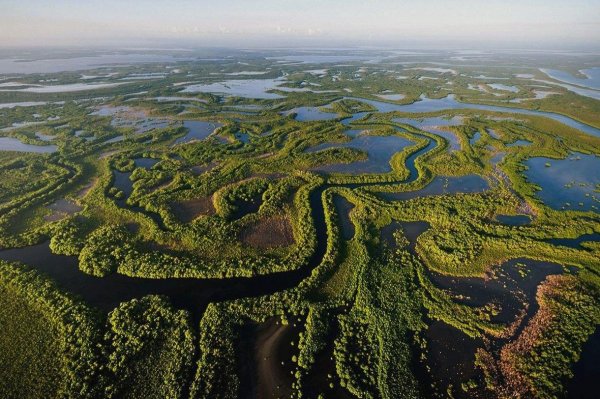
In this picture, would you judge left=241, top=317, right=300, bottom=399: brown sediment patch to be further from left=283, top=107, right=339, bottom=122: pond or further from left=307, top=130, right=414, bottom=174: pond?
left=283, top=107, right=339, bottom=122: pond

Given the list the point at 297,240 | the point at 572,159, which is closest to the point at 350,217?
the point at 297,240

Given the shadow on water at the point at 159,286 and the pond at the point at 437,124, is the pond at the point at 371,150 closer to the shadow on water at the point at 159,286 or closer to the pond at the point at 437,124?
the pond at the point at 437,124

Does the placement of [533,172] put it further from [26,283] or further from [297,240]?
[26,283]

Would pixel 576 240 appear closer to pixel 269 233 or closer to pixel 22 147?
pixel 269 233

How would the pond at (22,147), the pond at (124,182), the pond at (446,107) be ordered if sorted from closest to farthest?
the pond at (124,182) → the pond at (22,147) → the pond at (446,107)

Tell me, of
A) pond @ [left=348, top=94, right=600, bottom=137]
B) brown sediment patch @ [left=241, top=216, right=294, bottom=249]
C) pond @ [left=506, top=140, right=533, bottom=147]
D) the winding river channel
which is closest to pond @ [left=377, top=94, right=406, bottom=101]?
pond @ [left=348, top=94, right=600, bottom=137]

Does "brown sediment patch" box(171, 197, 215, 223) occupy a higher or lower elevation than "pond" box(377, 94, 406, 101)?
lower

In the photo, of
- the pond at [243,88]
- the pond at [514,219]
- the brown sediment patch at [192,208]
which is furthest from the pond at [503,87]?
the brown sediment patch at [192,208]
